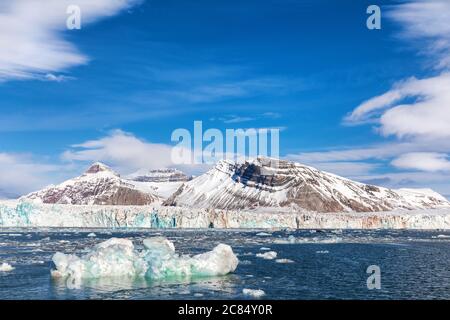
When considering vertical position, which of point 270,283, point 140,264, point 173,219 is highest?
point 140,264

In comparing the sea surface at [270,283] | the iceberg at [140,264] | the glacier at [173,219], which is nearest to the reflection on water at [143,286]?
the sea surface at [270,283]

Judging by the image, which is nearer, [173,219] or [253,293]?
[253,293]

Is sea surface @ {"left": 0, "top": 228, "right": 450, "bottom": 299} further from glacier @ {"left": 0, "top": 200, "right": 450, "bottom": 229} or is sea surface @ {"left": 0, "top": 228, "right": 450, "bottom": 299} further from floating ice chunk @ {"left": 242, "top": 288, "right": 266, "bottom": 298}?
glacier @ {"left": 0, "top": 200, "right": 450, "bottom": 229}

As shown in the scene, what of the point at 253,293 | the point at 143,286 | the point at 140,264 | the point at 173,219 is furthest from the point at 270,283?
the point at 173,219

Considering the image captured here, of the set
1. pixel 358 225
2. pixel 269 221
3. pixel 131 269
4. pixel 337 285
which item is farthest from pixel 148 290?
pixel 358 225

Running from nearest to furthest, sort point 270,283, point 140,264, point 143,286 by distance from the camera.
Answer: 1. point 143,286
2. point 270,283
3. point 140,264

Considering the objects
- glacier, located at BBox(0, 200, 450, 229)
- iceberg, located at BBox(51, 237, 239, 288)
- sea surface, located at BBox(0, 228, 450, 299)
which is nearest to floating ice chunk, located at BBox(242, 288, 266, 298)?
sea surface, located at BBox(0, 228, 450, 299)

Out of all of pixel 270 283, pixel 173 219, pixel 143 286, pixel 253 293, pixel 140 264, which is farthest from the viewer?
pixel 173 219

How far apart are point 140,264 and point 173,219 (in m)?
88.9

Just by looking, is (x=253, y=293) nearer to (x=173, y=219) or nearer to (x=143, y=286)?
(x=143, y=286)

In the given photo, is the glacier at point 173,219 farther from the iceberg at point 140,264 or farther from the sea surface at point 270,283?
the iceberg at point 140,264

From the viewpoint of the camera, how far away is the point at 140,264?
2964 centimetres
